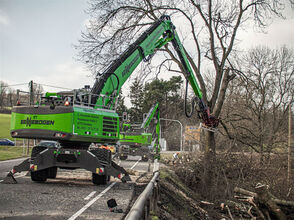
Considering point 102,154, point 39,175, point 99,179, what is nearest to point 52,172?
point 39,175

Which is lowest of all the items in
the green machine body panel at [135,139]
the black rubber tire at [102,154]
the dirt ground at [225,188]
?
the dirt ground at [225,188]

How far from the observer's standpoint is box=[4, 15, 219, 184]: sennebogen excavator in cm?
995

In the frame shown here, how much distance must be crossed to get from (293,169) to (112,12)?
12.4 m

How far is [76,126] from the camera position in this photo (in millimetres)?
9898

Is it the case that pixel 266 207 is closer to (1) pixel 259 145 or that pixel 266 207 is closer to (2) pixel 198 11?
(1) pixel 259 145

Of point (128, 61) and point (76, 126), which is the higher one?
point (128, 61)

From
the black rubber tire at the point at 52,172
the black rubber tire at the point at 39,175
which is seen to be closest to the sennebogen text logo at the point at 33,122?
the black rubber tire at the point at 39,175

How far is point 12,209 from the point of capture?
669 cm

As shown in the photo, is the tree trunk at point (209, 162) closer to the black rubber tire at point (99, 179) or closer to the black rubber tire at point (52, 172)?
the black rubber tire at point (99, 179)

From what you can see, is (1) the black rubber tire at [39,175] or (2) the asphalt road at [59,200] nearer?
(2) the asphalt road at [59,200]

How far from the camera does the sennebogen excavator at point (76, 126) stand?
9.95 metres

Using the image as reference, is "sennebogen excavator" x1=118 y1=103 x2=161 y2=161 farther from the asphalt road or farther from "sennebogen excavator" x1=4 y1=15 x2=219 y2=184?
the asphalt road

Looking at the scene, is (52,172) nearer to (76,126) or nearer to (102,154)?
(102,154)

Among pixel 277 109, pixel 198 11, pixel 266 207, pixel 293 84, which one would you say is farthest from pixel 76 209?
pixel 293 84
